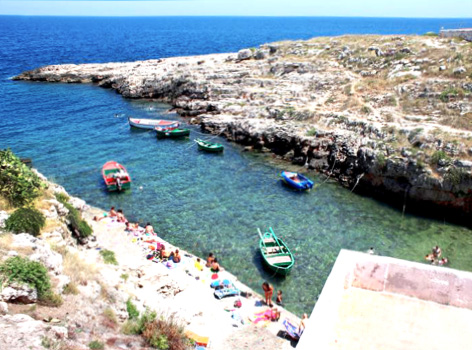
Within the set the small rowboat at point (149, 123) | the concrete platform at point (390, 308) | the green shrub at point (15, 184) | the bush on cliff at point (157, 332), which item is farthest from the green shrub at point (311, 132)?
the concrete platform at point (390, 308)

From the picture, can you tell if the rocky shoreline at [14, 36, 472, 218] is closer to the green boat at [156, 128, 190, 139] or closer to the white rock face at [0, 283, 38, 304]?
the green boat at [156, 128, 190, 139]

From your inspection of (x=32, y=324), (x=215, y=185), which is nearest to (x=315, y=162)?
(x=215, y=185)

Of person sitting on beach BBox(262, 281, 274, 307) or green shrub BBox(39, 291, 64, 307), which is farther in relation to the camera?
person sitting on beach BBox(262, 281, 274, 307)

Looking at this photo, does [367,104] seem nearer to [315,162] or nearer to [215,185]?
[315,162]

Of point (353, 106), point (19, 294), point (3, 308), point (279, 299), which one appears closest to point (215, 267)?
point (279, 299)

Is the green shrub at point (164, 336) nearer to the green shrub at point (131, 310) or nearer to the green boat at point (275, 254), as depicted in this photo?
the green shrub at point (131, 310)

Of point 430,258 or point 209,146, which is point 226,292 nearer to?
point 430,258

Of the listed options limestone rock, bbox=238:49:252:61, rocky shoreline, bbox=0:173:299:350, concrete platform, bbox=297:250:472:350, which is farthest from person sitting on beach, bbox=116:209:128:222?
limestone rock, bbox=238:49:252:61
